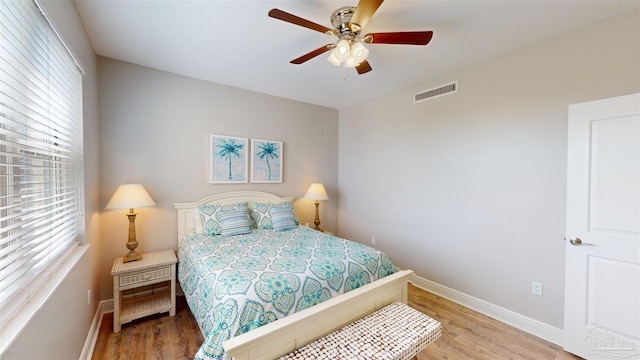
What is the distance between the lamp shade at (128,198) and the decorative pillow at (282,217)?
4.37 feet

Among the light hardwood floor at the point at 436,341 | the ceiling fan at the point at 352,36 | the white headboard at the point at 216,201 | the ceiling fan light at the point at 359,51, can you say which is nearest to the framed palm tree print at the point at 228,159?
the white headboard at the point at 216,201

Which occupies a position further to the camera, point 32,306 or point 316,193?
point 316,193

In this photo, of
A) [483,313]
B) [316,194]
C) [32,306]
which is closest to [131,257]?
[32,306]

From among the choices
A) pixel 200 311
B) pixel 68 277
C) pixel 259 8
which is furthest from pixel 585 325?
pixel 68 277

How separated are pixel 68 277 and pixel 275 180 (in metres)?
2.44

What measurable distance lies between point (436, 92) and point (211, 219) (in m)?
3.10

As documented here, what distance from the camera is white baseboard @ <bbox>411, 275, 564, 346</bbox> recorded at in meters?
2.14

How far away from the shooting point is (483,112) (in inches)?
102

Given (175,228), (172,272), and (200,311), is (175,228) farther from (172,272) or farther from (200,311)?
(200,311)

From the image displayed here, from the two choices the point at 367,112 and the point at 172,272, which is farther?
the point at 367,112

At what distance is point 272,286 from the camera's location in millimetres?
1590

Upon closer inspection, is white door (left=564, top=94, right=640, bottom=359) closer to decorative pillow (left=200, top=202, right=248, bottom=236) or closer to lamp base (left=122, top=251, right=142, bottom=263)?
decorative pillow (left=200, top=202, right=248, bottom=236)

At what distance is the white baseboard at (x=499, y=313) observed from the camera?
84.4 inches

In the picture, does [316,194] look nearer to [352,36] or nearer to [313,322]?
[313,322]
